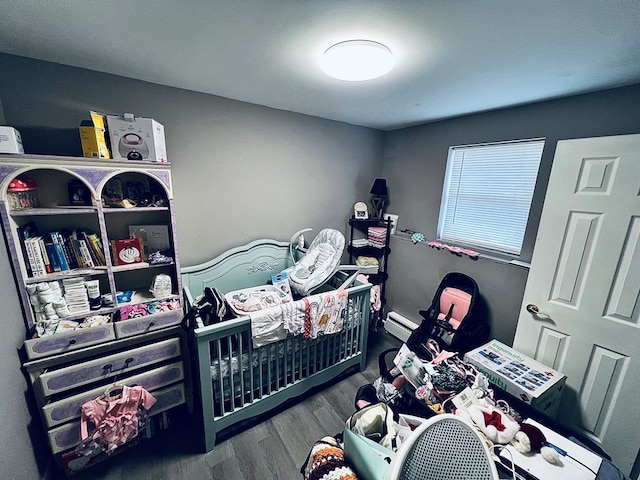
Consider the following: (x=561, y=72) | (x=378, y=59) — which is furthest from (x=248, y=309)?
(x=561, y=72)

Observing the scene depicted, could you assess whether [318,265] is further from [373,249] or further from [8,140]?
[8,140]

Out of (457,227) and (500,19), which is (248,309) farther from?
(457,227)

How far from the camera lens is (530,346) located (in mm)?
1798

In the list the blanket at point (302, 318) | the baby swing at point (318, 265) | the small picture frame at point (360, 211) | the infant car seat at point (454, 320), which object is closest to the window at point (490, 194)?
the infant car seat at point (454, 320)

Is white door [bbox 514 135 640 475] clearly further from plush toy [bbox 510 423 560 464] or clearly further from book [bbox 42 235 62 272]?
book [bbox 42 235 62 272]

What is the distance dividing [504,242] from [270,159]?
224cm

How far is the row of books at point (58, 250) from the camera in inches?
54.9

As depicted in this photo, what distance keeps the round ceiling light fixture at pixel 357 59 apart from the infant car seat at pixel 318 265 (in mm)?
1340

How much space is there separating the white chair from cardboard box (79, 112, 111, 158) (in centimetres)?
197

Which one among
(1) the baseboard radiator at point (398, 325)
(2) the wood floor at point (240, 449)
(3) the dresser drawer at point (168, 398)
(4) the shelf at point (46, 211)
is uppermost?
Result: (4) the shelf at point (46, 211)

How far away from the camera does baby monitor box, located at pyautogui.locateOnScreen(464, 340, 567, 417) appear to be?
1.49 metres

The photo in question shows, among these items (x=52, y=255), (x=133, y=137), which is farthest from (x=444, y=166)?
(x=52, y=255)

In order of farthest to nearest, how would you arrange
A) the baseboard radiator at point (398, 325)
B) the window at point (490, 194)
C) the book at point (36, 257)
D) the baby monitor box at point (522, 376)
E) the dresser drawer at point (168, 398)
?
1. the baseboard radiator at point (398, 325)
2. the window at point (490, 194)
3. the dresser drawer at point (168, 398)
4. the baby monitor box at point (522, 376)
5. the book at point (36, 257)

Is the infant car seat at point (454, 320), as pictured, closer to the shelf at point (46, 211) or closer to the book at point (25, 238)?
the shelf at point (46, 211)
